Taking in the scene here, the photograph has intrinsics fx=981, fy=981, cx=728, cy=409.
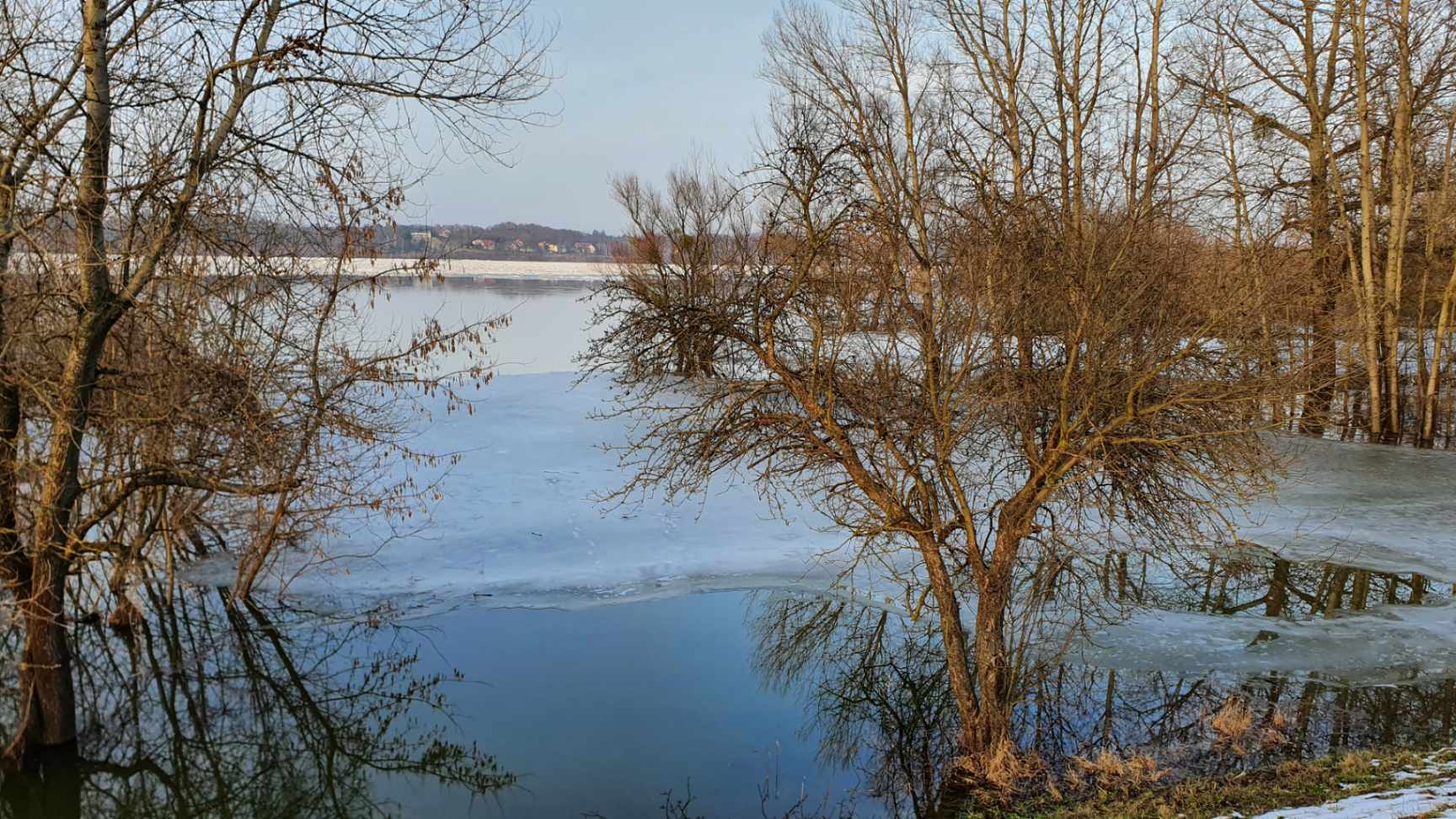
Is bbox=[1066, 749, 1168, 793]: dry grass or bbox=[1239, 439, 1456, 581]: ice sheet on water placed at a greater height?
bbox=[1239, 439, 1456, 581]: ice sheet on water

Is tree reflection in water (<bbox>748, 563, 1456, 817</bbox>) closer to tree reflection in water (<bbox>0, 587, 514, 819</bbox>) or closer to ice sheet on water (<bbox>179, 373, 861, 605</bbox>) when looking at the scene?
ice sheet on water (<bbox>179, 373, 861, 605</bbox>)

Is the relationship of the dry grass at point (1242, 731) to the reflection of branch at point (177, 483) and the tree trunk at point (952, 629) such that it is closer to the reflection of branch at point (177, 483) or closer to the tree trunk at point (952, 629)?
the tree trunk at point (952, 629)

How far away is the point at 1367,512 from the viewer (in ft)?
57.3

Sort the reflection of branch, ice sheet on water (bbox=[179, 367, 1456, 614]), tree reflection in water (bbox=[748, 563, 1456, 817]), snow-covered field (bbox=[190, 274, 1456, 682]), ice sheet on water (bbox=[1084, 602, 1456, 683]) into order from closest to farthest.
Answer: the reflection of branch
tree reflection in water (bbox=[748, 563, 1456, 817])
ice sheet on water (bbox=[1084, 602, 1456, 683])
snow-covered field (bbox=[190, 274, 1456, 682])
ice sheet on water (bbox=[179, 367, 1456, 614])

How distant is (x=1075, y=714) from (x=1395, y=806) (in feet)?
13.0

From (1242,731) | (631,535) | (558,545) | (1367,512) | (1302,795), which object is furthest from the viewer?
(1367,512)

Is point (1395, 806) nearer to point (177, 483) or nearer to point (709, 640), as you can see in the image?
point (709, 640)

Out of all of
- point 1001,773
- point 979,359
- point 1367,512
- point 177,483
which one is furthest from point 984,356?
point 1367,512

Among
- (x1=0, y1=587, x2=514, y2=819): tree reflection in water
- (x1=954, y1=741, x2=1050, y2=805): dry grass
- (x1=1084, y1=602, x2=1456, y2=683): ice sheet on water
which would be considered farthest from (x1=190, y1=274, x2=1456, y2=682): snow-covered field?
(x1=954, y1=741, x2=1050, y2=805): dry grass

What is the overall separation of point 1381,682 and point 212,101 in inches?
491

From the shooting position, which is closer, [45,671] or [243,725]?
[45,671]

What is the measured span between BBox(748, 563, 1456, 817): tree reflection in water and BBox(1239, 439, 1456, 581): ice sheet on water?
3.05 meters

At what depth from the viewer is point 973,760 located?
8.80m

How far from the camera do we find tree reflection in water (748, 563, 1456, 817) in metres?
9.09
